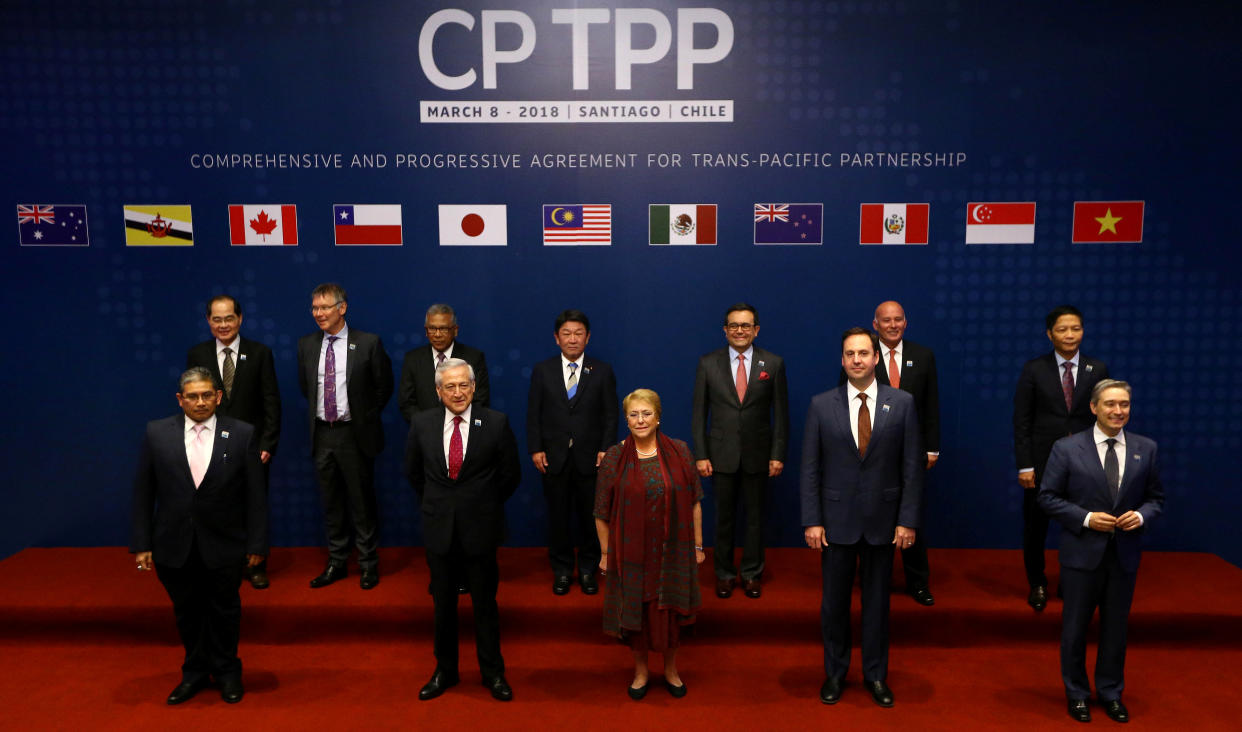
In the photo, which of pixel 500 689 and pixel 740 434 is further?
pixel 740 434

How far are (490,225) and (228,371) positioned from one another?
6.29 feet

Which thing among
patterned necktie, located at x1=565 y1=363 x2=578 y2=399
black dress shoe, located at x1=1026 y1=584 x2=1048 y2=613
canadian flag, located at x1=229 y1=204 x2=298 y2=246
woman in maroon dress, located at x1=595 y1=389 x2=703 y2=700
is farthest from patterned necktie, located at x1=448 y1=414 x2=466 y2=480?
black dress shoe, located at x1=1026 y1=584 x2=1048 y2=613

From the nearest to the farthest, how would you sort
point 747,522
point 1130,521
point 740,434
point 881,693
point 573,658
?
point 1130,521
point 881,693
point 573,658
point 740,434
point 747,522

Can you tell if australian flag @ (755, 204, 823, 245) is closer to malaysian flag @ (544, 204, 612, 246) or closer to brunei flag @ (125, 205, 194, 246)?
malaysian flag @ (544, 204, 612, 246)

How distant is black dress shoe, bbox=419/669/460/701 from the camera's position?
3840 mm

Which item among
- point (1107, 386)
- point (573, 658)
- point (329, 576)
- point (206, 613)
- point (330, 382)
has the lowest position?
point (573, 658)

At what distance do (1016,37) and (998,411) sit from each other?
2.53 meters

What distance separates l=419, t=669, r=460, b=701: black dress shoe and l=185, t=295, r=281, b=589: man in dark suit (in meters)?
1.48

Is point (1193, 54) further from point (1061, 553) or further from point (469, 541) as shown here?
point (469, 541)

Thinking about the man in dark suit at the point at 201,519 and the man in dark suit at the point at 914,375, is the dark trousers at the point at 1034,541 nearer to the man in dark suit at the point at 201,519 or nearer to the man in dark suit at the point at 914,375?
the man in dark suit at the point at 914,375

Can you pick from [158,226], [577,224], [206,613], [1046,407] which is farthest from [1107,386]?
[158,226]

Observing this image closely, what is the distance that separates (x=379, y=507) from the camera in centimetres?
558

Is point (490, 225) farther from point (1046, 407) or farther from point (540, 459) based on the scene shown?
point (1046, 407)

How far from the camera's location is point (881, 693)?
12.4 ft
